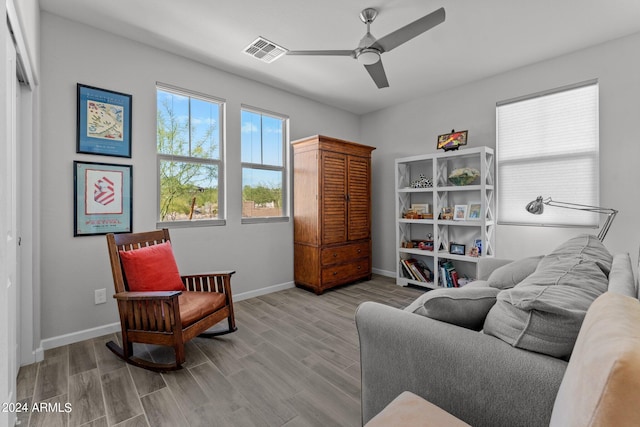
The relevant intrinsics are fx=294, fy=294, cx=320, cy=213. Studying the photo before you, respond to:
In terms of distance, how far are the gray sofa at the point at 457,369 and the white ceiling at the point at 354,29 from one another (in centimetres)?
227

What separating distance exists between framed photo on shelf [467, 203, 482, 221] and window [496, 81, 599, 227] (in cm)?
29

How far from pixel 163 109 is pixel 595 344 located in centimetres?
365

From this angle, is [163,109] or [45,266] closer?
[45,266]

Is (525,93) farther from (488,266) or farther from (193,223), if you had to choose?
(193,223)

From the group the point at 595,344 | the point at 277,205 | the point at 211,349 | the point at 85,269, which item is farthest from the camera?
the point at 277,205

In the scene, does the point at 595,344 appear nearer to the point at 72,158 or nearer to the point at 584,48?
the point at 72,158

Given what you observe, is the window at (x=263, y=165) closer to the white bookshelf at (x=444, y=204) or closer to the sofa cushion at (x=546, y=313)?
the white bookshelf at (x=444, y=204)

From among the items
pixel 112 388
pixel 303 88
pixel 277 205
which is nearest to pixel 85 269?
pixel 112 388

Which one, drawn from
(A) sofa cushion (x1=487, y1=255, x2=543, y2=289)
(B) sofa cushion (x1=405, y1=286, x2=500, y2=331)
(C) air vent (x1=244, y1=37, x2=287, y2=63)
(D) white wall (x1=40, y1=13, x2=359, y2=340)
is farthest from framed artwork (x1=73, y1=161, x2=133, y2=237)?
(A) sofa cushion (x1=487, y1=255, x2=543, y2=289)

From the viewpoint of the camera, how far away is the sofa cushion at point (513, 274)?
2.01 m

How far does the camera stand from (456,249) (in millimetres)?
3852

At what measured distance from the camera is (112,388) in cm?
189

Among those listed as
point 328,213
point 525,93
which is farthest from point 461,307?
point 525,93

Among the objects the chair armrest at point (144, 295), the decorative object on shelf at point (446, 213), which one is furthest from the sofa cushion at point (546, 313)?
the decorative object on shelf at point (446, 213)
